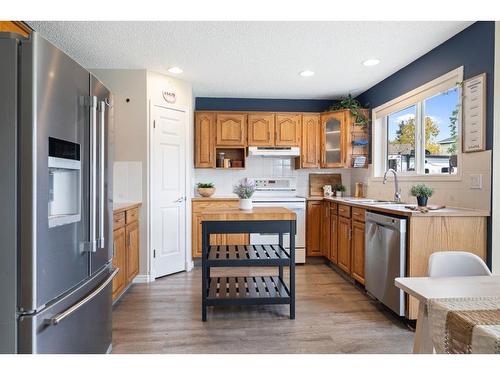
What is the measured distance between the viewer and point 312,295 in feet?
10.1

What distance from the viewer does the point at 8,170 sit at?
1229 mm

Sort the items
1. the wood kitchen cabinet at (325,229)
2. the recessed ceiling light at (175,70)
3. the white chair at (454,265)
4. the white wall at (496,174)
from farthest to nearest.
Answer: the wood kitchen cabinet at (325,229) < the recessed ceiling light at (175,70) < the white wall at (496,174) < the white chair at (454,265)

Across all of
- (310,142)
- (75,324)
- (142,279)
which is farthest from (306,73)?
(75,324)

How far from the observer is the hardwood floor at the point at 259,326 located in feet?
6.91

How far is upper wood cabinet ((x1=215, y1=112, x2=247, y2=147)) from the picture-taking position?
14.9ft

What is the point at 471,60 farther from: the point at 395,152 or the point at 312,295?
the point at 312,295

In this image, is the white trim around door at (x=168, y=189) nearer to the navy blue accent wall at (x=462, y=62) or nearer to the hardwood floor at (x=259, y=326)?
the hardwood floor at (x=259, y=326)

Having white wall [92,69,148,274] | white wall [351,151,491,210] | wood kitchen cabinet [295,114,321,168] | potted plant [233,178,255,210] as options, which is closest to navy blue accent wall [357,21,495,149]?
white wall [351,151,491,210]

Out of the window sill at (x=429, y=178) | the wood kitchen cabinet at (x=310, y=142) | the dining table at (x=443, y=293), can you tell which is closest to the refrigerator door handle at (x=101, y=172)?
the dining table at (x=443, y=293)

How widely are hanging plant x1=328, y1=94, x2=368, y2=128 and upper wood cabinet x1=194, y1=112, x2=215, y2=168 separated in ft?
6.12

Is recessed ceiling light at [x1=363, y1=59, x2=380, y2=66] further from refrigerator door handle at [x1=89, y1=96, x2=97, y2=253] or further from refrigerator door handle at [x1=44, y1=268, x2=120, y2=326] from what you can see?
refrigerator door handle at [x1=44, y1=268, x2=120, y2=326]

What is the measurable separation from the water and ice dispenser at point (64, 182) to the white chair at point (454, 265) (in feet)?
5.86
